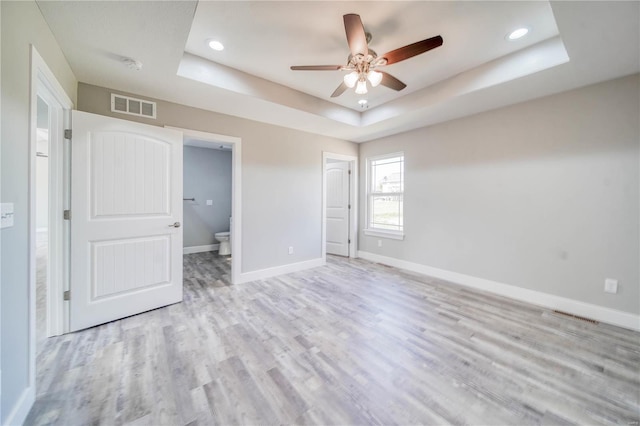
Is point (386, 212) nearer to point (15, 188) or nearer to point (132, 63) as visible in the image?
point (132, 63)

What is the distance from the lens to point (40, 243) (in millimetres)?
5812

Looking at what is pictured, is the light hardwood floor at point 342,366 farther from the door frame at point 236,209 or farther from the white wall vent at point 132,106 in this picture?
the white wall vent at point 132,106

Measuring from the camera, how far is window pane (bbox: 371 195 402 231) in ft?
14.9

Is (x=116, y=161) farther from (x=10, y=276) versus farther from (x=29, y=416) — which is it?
(x=29, y=416)

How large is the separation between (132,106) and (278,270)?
2.81m

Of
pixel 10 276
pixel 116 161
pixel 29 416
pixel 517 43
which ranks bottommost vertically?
pixel 29 416

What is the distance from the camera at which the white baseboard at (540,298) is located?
94.7 inches

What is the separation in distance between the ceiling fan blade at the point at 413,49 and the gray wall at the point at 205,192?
16.5 feet

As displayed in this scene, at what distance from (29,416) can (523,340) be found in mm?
3508

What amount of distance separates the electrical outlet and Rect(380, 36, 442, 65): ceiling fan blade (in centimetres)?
290

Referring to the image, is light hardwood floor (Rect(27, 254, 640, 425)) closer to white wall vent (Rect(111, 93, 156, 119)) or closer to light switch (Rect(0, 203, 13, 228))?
light switch (Rect(0, 203, 13, 228))

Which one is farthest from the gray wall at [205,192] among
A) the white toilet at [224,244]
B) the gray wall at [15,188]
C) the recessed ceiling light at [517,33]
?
the recessed ceiling light at [517,33]

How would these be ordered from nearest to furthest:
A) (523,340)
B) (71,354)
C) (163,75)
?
(71,354)
(523,340)
(163,75)

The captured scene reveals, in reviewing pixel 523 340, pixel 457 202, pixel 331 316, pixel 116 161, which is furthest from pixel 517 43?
pixel 116 161
